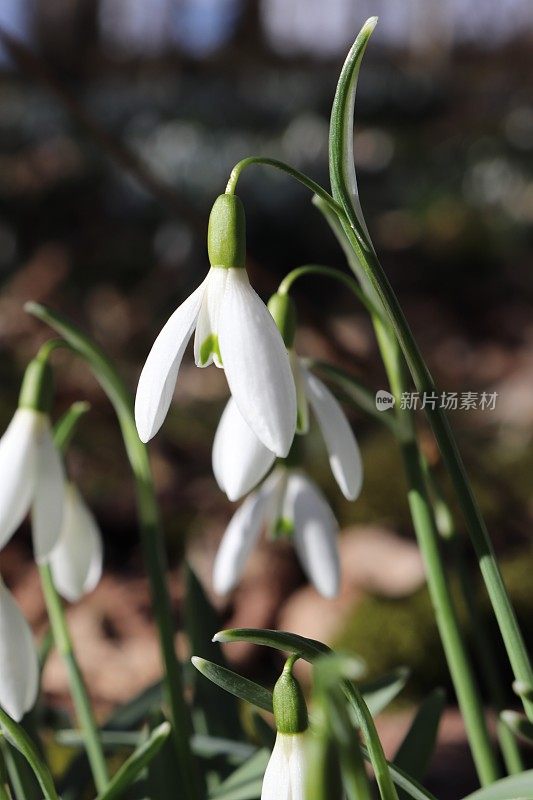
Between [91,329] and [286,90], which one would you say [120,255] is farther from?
[286,90]

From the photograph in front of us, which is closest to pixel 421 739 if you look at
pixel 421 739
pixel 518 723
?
pixel 421 739

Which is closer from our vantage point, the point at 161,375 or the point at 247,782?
the point at 161,375

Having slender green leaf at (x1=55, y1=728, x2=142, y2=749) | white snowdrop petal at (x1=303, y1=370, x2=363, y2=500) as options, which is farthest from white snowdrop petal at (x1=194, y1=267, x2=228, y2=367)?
slender green leaf at (x1=55, y1=728, x2=142, y2=749)

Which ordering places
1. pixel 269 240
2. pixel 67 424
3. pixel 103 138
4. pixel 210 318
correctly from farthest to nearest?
pixel 269 240 → pixel 103 138 → pixel 67 424 → pixel 210 318

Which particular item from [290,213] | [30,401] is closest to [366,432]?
[30,401]

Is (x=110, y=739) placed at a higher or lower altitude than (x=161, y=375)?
lower

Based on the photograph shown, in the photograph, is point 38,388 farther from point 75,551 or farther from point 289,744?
point 289,744

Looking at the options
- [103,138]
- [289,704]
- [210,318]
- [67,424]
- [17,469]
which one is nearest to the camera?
[289,704]
